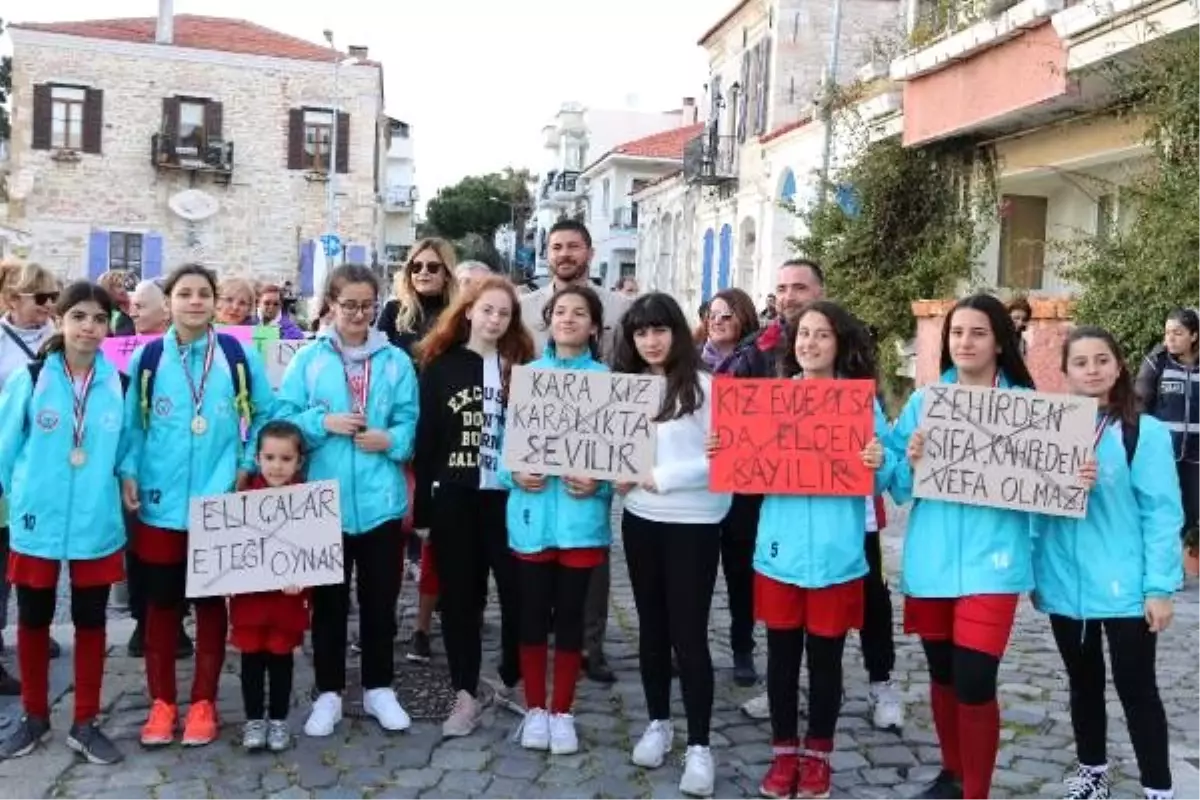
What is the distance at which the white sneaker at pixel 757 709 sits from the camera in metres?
5.23

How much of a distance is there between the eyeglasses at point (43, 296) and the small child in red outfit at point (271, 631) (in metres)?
1.45

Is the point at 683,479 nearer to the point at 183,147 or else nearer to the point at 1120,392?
the point at 1120,392

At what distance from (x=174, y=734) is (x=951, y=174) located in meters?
11.9

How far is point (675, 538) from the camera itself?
14.4ft

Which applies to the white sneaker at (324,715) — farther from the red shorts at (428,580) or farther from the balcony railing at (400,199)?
the balcony railing at (400,199)

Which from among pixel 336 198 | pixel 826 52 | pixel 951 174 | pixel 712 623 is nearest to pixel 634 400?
pixel 712 623

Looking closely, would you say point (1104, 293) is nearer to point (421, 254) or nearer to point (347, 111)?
point (421, 254)

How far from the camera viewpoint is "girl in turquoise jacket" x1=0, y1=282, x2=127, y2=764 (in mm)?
4449

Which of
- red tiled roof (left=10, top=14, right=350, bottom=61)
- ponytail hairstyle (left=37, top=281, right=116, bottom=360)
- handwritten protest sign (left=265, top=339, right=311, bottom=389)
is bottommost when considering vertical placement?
handwritten protest sign (left=265, top=339, right=311, bottom=389)

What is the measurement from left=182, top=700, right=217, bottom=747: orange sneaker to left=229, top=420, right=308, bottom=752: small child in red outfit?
13cm

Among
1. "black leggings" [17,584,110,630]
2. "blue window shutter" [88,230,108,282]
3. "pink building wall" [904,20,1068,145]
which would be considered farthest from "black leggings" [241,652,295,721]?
"blue window shutter" [88,230,108,282]

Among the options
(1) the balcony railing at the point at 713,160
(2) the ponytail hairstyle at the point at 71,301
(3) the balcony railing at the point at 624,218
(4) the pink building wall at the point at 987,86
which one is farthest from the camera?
(3) the balcony railing at the point at 624,218

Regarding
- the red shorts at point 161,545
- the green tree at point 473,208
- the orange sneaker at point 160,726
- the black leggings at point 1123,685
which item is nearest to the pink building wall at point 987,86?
the black leggings at point 1123,685

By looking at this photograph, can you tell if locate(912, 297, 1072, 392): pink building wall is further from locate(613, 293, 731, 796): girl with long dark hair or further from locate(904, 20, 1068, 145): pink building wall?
locate(613, 293, 731, 796): girl with long dark hair
